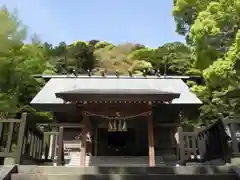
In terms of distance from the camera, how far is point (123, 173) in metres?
4.73

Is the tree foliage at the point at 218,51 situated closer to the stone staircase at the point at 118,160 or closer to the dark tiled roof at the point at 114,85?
the dark tiled roof at the point at 114,85

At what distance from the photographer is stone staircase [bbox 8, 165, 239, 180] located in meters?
4.50

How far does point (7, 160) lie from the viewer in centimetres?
515

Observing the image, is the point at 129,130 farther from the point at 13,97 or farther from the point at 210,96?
the point at 13,97

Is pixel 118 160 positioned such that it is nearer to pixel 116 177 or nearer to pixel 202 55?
pixel 202 55

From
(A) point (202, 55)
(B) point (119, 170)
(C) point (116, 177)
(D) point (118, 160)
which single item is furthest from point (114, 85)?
(C) point (116, 177)

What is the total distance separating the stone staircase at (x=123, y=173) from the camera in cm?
450

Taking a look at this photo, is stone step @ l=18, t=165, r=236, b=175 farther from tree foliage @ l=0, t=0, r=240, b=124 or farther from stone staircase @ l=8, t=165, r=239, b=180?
tree foliage @ l=0, t=0, r=240, b=124

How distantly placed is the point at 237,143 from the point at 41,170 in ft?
12.6

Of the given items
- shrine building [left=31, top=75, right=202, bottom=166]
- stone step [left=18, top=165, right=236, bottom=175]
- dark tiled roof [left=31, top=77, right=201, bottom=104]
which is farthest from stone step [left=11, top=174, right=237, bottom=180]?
dark tiled roof [left=31, top=77, right=201, bottom=104]

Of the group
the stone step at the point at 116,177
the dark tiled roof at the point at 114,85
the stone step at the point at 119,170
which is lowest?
the stone step at the point at 116,177

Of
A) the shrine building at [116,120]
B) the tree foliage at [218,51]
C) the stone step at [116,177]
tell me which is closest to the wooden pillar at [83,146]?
the shrine building at [116,120]

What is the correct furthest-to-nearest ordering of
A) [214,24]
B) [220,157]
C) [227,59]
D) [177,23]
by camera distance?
[177,23] → [214,24] → [227,59] → [220,157]

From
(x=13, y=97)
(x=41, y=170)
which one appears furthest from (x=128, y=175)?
(x=13, y=97)
